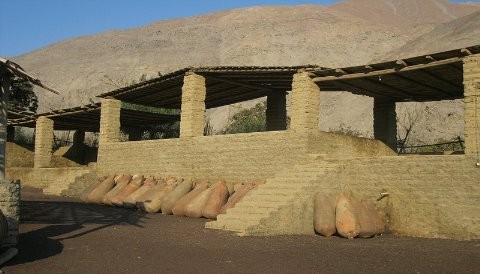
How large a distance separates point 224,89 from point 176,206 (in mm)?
5188

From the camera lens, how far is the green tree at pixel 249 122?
32.1 meters

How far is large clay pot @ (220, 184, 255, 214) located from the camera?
11480 millimetres

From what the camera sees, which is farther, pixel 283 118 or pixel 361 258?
pixel 283 118

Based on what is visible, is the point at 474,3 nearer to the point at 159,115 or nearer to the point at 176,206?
the point at 159,115

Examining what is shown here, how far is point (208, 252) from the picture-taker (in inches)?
287

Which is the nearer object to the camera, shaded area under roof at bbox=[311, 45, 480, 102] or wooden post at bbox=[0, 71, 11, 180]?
wooden post at bbox=[0, 71, 11, 180]

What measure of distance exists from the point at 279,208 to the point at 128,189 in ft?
25.0

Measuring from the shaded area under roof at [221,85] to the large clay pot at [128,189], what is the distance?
3.12 m

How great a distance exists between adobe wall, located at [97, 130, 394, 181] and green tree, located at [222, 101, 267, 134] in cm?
1543

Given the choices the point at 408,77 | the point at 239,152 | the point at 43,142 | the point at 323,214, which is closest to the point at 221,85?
the point at 239,152

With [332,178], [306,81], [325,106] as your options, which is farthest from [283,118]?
[325,106]

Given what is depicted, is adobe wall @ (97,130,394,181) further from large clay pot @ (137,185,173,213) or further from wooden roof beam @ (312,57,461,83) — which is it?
wooden roof beam @ (312,57,461,83)

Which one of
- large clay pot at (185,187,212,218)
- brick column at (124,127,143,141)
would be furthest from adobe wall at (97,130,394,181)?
brick column at (124,127,143,141)

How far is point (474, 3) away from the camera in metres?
103
